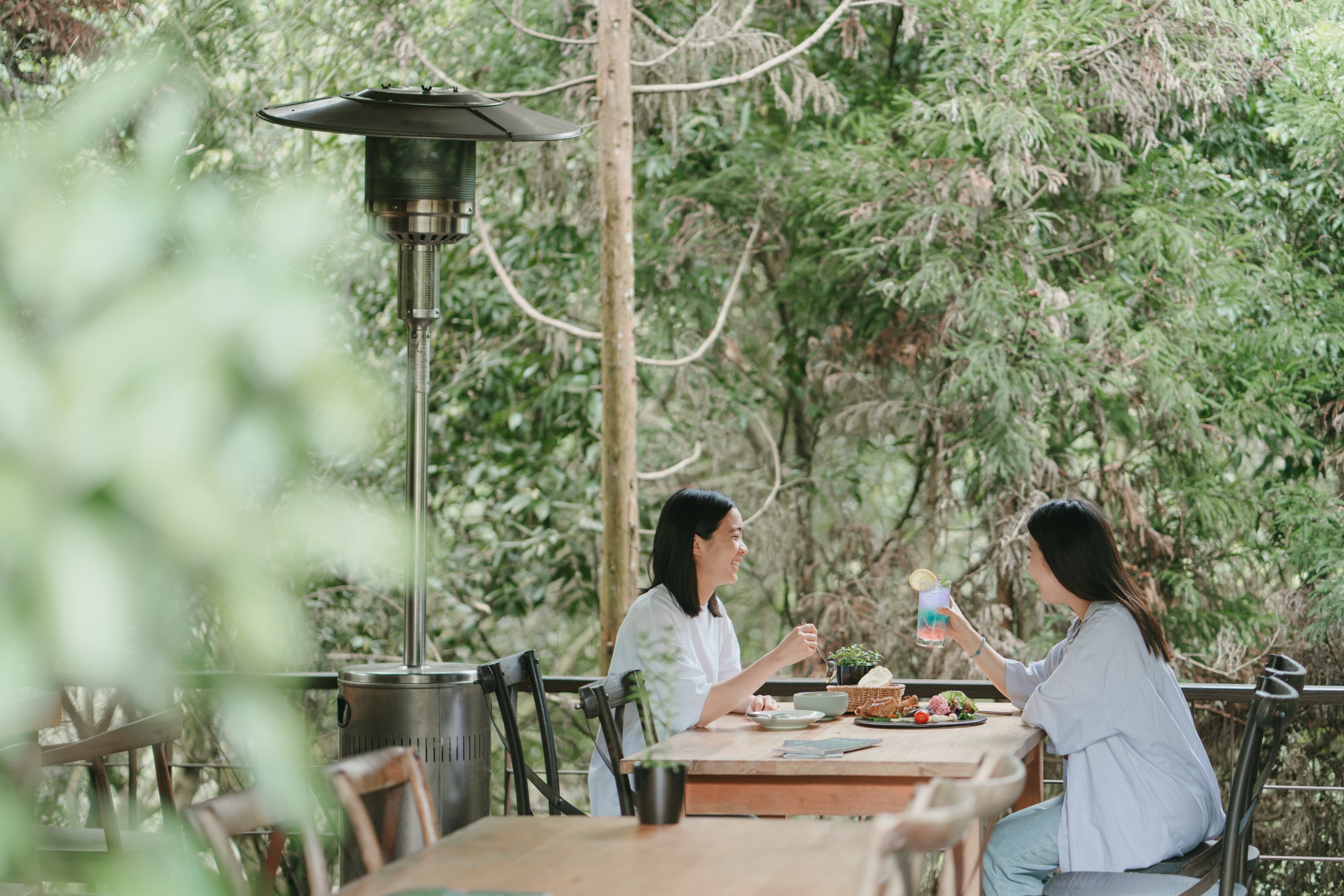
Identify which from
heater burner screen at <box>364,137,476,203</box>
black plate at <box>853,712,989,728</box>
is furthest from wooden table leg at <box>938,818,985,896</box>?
heater burner screen at <box>364,137,476,203</box>

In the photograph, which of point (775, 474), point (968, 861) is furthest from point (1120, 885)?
point (775, 474)

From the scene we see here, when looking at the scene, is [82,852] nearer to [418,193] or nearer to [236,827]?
[236,827]

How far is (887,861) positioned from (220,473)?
3.75 feet

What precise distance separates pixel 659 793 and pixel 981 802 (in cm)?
52

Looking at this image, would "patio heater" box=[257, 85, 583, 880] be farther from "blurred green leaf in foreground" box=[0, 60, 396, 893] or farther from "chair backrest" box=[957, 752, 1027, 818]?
"blurred green leaf in foreground" box=[0, 60, 396, 893]

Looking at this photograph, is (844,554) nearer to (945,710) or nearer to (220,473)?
(945,710)

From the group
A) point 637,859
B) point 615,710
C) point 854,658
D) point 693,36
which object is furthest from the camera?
point 693,36

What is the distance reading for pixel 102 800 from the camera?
1.87 meters

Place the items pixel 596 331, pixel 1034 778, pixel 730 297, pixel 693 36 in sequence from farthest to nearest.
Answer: pixel 730 297
pixel 596 331
pixel 693 36
pixel 1034 778

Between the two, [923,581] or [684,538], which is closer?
[923,581]

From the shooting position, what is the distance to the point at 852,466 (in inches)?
267

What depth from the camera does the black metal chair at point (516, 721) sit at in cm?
278

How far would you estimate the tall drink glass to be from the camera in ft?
9.72

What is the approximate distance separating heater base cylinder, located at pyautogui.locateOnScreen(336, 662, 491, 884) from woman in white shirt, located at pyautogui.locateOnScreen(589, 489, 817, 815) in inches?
10.3
